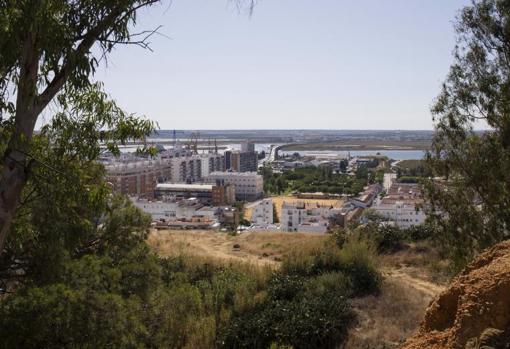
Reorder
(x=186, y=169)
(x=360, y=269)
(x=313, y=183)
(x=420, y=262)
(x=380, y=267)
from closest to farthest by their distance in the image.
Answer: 1. (x=360, y=269)
2. (x=380, y=267)
3. (x=420, y=262)
4. (x=313, y=183)
5. (x=186, y=169)

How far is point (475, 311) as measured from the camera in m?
2.79

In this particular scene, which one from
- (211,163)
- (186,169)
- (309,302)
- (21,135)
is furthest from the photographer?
(211,163)

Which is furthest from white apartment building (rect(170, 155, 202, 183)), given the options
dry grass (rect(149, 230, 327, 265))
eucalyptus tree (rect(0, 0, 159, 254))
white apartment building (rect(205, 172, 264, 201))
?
eucalyptus tree (rect(0, 0, 159, 254))

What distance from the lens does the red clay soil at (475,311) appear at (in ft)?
8.77

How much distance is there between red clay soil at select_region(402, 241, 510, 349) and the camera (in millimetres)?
2672

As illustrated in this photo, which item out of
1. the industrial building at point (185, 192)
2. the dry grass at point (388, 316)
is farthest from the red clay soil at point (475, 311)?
the industrial building at point (185, 192)

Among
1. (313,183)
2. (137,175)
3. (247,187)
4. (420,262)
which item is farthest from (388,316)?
(137,175)

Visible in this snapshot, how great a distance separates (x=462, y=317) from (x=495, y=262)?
1.70 ft

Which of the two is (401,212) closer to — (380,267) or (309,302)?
(380,267)

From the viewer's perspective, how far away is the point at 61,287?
16.2ft

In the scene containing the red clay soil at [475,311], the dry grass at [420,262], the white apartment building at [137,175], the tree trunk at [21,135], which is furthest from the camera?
the white apartment building at [137,175]

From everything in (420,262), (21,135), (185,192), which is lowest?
(185,192)

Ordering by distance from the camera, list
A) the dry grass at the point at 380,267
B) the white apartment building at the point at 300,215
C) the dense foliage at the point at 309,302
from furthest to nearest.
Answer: the white apartment building at the point at 300,215 < the dry grass at the point at 380,267 < the dense foliage at the point at 309,302

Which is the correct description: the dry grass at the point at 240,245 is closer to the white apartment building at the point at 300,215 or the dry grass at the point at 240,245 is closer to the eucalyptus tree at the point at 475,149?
the eucalyptus tree at the point at 475,149
